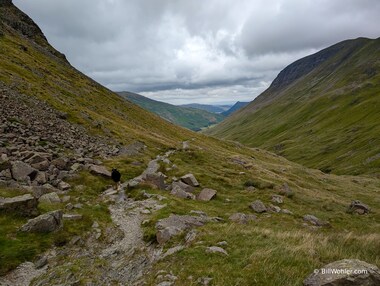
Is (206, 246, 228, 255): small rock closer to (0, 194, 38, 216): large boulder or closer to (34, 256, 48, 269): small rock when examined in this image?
(34, 256, 48, 269): small rock

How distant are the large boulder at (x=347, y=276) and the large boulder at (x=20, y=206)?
1826 cm

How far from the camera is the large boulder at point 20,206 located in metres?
20.2

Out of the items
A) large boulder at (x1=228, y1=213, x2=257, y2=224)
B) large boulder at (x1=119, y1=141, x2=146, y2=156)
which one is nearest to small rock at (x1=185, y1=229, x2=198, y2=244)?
large boulder at (x1=228, y1=213, x2=257, y2=224)

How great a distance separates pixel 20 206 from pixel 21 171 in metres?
8.83

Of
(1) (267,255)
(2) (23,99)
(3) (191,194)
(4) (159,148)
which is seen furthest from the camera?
(4) (159,148)

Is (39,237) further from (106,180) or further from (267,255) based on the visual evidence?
(106,180)

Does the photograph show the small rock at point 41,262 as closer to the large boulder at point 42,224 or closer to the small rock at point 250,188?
the large boulder at point 42,224

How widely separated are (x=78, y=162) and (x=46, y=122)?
15553 mm

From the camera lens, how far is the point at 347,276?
35.7 feet

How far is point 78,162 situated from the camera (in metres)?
37.2

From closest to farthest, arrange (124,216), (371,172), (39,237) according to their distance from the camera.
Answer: (39,237)
(124,216)
(371,172)

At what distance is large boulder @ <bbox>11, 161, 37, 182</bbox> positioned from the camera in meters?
27.6

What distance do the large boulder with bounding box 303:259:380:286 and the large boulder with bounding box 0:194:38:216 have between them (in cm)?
1826

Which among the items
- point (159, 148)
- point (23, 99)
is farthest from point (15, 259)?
point (159, 148)
